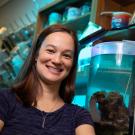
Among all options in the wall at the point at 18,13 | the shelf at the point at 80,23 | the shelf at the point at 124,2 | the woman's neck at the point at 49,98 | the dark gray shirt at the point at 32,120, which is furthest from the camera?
the wall at the point at 18,13

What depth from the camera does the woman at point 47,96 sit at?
3.54 ft

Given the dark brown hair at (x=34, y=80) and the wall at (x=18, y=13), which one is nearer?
the dark brown hair at (x=34, y=80)

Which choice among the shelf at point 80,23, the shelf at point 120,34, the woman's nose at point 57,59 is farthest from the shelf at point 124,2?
the woman's nose at point 57,59

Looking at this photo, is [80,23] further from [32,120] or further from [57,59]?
[32,120]

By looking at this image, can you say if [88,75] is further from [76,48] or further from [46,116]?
[46,116]

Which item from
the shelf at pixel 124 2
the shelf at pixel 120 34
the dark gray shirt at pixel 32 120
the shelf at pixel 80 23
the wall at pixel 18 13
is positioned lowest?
the dark gray shirt at pixel 32 120

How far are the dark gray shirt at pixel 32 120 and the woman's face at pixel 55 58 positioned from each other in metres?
0.14

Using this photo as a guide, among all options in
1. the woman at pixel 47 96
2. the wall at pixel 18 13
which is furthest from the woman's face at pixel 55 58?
the wall at pixel 18 13

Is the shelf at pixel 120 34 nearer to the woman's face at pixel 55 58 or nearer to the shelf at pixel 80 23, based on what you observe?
the woman's face at pixel 55 58

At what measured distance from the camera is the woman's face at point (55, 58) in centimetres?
115

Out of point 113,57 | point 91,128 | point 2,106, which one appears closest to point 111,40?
point 113,57

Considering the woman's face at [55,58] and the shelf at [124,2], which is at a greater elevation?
the shelf at [124,2]

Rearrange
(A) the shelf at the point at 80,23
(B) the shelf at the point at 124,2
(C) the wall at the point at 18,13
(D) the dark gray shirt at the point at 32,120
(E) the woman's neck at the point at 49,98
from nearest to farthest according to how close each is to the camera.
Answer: (D) the dark gray shirt at the point at 32,120 → (E) the woman's neck at the point at 49,98 → (B) the shelf at the point at 124,2 → (A) the shelf at the point at 80,23 → (C) the wall at the point at 18,13

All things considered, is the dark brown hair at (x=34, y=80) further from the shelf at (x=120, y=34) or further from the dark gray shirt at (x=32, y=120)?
the shelf at (x=120, y=34)
